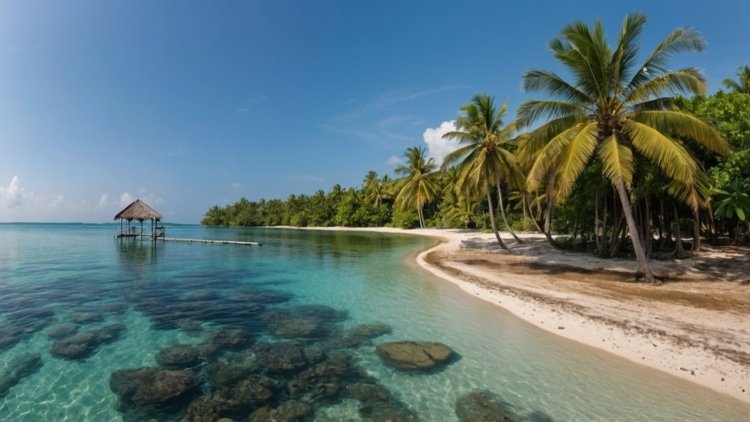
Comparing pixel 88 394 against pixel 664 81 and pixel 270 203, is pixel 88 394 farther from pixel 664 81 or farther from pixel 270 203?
pixel 270 203

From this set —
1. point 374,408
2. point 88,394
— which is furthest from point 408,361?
point 88,394

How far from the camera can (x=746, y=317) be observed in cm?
721

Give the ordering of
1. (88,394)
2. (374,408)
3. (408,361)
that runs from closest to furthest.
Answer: (374,408) → (88,394) → (408,361)

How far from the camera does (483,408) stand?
473 centimetres

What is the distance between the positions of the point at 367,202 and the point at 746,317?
197ft

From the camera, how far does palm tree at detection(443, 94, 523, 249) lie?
65.7 ft

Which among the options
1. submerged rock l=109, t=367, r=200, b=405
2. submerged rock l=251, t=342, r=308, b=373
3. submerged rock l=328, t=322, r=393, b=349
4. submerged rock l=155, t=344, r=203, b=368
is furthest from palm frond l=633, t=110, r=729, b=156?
submerged rock l=155, t=344, r=203, b=368

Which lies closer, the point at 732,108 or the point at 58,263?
the point at 732,108

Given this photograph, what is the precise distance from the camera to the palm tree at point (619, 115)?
388 inches

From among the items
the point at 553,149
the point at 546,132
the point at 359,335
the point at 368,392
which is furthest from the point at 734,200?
the point at 368,392

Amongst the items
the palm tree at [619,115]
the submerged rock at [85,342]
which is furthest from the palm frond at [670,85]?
the submerged rock at [85,342]

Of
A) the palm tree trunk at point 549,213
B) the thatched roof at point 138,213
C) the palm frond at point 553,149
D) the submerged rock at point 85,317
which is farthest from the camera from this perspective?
the thatched roof at point 138,213

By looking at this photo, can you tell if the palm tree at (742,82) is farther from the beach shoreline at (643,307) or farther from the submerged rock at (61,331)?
the submerged rock at (61,331)

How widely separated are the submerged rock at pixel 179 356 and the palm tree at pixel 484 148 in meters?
17.1
